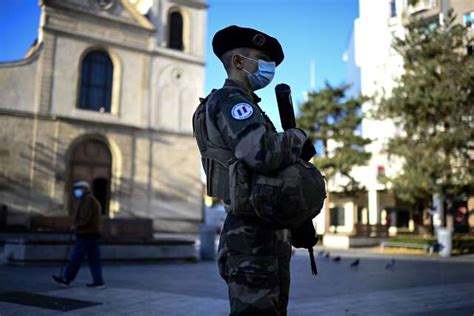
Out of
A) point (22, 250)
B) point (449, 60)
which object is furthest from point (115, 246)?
point (449, 60)

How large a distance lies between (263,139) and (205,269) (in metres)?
9.86

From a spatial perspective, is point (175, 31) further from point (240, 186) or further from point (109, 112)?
point (240, 186)

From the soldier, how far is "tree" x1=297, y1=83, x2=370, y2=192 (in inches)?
880

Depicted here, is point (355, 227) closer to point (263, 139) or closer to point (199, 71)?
point (199, 71)

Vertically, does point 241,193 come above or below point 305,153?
below

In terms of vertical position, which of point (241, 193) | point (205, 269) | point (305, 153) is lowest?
point (205, 269)

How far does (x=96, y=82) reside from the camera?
92.8 feet

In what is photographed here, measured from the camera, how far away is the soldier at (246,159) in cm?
216

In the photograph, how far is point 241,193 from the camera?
7.18 feet

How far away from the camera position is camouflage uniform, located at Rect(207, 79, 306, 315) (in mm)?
2133

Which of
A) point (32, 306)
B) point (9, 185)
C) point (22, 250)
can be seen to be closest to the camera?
point (32, 306)

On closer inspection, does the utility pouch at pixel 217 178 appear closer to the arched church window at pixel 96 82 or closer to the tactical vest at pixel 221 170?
the tactical vest at pixel 221 170

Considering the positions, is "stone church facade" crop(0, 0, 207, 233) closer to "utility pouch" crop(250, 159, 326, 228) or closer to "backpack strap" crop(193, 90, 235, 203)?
"backpack strap" crop(193, 90, 235, 203)

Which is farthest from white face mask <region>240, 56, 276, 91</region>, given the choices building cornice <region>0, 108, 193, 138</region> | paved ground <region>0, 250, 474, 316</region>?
building cornice <region>0, 108, 193, 138</region>
